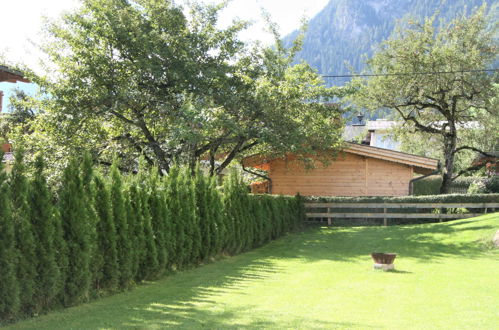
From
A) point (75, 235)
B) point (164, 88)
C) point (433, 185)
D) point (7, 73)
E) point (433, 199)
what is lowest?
point (75, 235)

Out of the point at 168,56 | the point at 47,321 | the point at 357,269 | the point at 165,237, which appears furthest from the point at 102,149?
the point at 47,321

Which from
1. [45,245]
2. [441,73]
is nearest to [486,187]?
[441,73]

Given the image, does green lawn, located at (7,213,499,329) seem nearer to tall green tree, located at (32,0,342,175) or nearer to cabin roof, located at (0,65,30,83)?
tall green tree, located at (32,0,342,175)

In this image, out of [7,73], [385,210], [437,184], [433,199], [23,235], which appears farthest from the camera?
[437,184]

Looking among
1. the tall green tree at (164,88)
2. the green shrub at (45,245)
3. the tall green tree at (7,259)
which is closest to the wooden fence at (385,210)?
the tall green tree at (164,88)

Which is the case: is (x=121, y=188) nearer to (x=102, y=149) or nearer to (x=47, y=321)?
(x=47, y=321)

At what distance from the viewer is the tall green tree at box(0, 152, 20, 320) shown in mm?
5848

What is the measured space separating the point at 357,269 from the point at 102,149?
30.5 ft

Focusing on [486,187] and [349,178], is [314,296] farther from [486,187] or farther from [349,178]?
[486,187]

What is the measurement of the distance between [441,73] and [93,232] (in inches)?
785

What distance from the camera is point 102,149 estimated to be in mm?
16281

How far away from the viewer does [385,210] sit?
820 inches

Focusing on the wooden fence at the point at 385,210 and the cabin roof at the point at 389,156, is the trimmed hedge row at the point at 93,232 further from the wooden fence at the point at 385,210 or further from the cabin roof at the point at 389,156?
the cabin roof at the point at 389,156

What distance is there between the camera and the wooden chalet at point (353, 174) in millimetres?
22875
